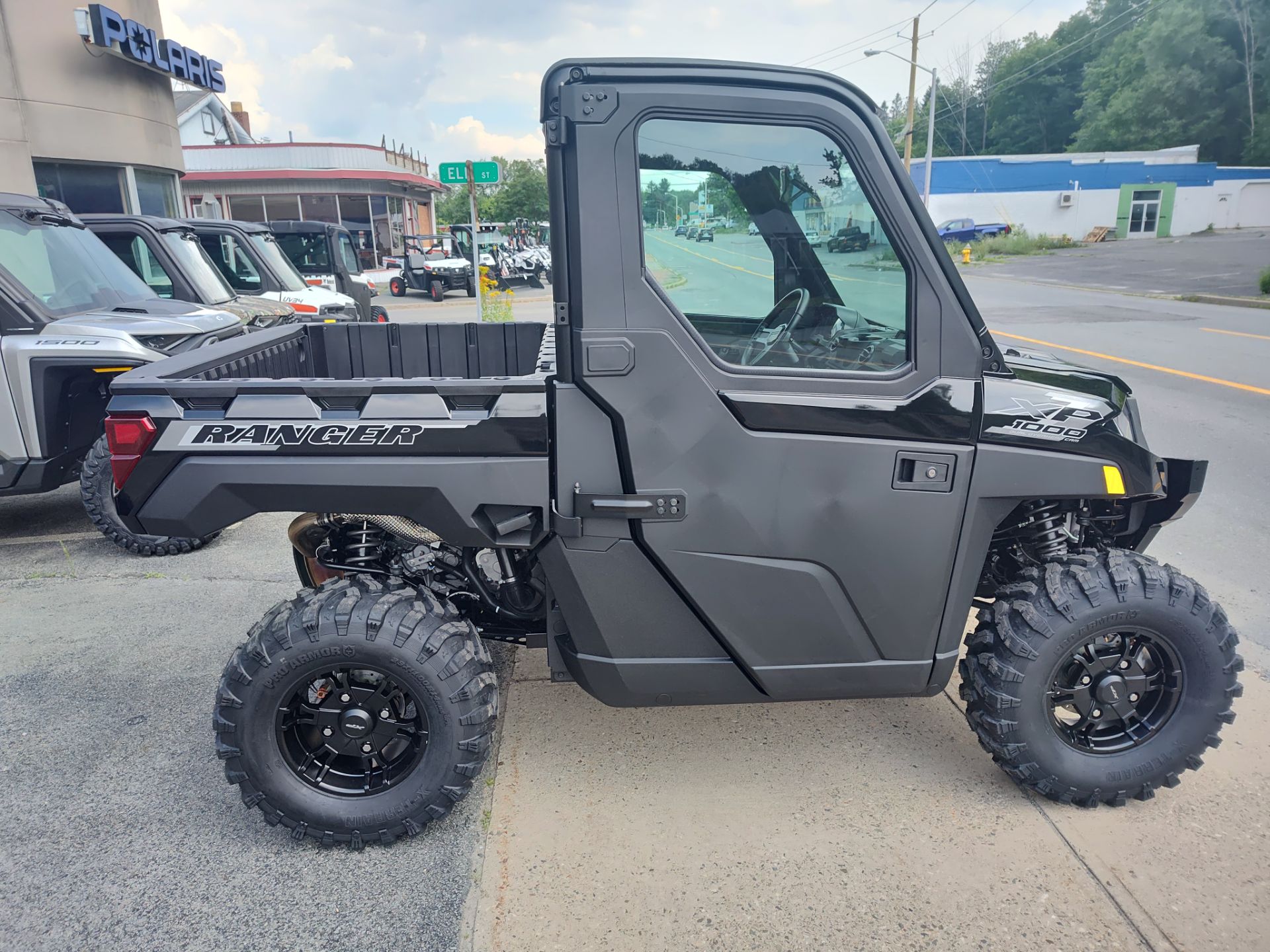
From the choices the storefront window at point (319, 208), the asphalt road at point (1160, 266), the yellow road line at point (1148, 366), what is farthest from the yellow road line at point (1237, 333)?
the storefront window at point (319, 208)

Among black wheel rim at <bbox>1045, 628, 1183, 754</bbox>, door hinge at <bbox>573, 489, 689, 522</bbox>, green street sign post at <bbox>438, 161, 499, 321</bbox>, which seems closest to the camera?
door hinge at <bbox>573, 489, 689, 522</bbox>

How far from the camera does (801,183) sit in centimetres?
249

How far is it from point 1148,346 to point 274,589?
12.5 m

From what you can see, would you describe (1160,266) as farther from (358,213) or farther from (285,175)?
(285,175)

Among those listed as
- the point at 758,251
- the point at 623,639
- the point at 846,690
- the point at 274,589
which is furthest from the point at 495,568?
the point at 758,251

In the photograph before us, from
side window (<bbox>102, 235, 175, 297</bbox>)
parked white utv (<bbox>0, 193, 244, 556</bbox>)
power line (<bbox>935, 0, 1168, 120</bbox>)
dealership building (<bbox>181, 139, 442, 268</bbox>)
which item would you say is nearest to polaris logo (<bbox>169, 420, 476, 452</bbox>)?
parked white utv (<bbox>0, 193, 244, 556</bbox>)

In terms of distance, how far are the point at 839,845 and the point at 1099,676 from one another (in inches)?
40.2

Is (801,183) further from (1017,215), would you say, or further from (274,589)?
(1017,215)

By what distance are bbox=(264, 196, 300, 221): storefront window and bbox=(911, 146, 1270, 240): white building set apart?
115 ft

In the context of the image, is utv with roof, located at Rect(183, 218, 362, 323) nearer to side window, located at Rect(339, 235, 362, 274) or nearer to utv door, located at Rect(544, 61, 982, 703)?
side window, located at Rect(339, 235, 362, 274)

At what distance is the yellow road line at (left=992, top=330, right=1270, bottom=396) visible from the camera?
31.7ft

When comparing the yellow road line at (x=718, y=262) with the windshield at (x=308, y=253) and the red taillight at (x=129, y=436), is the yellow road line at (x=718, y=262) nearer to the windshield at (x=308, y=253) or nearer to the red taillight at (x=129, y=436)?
the red taillight at (x=129, y=436)

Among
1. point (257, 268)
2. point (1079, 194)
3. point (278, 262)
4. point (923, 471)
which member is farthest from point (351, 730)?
point (1079, 194)

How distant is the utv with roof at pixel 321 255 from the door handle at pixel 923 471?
46.0 ft
